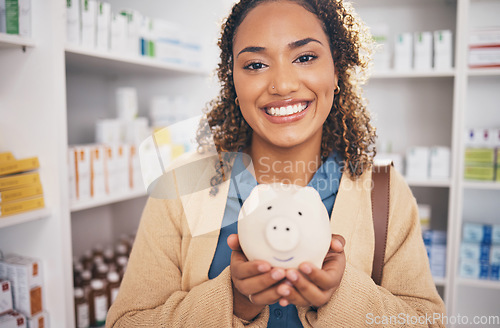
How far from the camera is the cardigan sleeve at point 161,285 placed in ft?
3.04

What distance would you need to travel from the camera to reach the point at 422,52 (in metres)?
2.18

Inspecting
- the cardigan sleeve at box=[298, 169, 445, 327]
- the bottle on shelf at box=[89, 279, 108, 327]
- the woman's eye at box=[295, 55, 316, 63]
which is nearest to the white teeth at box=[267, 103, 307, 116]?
the woman's eye at box=[295, 55, 316, 63]

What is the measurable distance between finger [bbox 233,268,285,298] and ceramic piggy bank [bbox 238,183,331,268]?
40 millimetres

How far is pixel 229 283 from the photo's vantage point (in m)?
0.89

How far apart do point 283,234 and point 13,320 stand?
1207 mm

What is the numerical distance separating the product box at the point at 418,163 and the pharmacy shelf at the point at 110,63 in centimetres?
138

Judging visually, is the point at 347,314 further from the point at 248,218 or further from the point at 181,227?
the point at 181,227

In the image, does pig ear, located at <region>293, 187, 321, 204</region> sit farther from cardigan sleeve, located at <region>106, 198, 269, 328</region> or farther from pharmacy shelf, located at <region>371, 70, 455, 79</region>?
pharmacy shelf, located at <region>371, 70, 455, 79</region>

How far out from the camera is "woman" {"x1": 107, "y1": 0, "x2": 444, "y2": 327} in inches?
35.7

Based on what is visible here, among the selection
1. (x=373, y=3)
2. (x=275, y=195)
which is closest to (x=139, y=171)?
(x=275, y=195)

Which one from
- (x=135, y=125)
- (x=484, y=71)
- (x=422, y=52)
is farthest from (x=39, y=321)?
(x=484, y=71)

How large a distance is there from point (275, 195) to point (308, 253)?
13 cm

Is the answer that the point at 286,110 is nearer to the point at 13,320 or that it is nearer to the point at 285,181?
the point at 285,181

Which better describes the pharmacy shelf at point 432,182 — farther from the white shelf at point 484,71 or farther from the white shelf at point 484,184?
the white shelf at point 484,71
